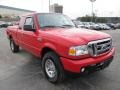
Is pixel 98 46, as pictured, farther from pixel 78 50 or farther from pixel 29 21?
pixel 29 21

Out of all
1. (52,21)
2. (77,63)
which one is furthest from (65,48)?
(52,21)

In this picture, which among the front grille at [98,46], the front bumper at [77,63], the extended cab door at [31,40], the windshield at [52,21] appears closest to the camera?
the front bumper at [77,63]

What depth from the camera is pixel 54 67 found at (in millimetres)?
5020

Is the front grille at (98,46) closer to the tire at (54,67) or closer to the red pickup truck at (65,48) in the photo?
the red pickup truck at (65,48)

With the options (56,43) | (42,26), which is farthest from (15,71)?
(56,43)

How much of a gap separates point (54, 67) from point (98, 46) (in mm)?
1241

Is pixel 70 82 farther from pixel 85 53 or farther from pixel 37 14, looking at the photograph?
pixel 37 14

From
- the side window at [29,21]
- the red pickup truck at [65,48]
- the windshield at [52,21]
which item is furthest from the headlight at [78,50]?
the side window at [29,21]

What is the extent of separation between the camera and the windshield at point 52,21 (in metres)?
5.95

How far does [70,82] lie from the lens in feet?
17.0

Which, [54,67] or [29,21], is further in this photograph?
[29,21]

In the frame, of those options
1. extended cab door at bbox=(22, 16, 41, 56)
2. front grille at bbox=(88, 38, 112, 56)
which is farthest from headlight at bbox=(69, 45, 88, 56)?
extended cab door at bbox=(22, 16, 41, 56)

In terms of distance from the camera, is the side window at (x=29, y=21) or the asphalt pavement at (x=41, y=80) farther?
the side window at (x=29, y=21)

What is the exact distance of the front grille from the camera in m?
4.55
